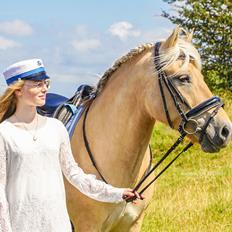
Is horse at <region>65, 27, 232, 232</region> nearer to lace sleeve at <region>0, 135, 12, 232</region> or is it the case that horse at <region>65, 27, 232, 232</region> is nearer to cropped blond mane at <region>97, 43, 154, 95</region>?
cropped blond mane at <region>97, 43, 154, 95</region>

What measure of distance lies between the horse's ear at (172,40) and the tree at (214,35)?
68.2ft

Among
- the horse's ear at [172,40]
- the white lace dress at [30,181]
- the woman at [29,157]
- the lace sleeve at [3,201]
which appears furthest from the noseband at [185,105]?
the lace sleeve at [3,201]

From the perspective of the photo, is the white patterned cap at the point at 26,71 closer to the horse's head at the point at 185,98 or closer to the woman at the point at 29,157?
the woman at the point at 29,157

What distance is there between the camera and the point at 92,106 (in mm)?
5801

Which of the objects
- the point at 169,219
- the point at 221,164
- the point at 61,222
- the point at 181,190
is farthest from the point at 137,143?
the point at 221,164

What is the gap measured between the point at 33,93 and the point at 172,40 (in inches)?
56.5

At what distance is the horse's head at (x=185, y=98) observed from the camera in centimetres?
503

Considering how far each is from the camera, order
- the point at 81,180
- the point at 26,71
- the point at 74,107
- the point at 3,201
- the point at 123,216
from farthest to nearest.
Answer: the point at 74,107 → the point at 123,216 → the point at 81,180 → the point at 26,71 → the point at 3,201

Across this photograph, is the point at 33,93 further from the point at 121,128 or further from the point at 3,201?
the point at 121,128

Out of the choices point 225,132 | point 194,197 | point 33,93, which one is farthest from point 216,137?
point 194,197

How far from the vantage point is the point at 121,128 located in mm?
5520

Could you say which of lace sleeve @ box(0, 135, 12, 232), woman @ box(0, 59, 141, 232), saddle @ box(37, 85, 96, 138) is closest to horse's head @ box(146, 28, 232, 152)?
saddle @ box(37, 85, 96, 138)

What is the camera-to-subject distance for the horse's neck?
5430 mm

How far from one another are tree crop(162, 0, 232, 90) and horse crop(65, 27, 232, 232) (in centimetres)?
2052
